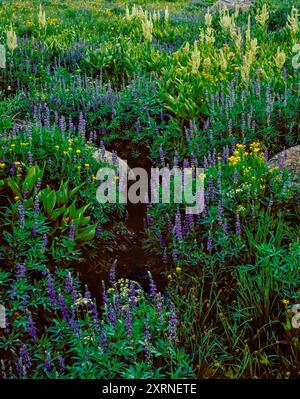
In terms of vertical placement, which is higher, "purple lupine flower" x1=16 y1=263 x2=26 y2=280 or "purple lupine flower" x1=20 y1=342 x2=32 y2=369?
"purple lupine flower" x1=16 y1=263 x2=26 y2=280

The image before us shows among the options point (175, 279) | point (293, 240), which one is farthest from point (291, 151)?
point (175, 279)

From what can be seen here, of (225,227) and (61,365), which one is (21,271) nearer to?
(61,365)

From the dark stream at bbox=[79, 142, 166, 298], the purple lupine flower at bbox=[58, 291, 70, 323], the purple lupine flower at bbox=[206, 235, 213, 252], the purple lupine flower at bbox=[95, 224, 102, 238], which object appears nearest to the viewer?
the purple lupine flower at bbox=[58, 291, 70, 323]

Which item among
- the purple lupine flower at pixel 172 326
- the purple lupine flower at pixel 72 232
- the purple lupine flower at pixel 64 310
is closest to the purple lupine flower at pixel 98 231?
the purple lupine flower at pixel 72 232

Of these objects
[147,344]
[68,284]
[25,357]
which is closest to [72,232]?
[68,284]

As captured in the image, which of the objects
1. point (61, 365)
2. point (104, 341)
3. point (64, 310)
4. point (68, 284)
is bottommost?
point (61, 365)

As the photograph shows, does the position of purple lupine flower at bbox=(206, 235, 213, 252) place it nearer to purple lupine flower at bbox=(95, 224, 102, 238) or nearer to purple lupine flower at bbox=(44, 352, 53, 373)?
purple lupine flower at bbox=(95, 224, 102, 238)

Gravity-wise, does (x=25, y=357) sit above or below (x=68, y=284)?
below

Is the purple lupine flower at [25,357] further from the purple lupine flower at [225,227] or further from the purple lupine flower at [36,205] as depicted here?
the purple lupine flower at [225,227]

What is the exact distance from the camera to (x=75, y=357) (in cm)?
300

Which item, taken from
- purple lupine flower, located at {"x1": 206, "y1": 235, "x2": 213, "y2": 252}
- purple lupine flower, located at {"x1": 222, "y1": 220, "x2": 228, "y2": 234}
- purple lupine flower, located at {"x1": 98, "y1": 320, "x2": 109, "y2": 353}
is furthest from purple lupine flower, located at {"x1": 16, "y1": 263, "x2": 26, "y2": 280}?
purple lupine flower, located at {"x1": 222, "y1": 220, "x2": 228, "y2": 234}

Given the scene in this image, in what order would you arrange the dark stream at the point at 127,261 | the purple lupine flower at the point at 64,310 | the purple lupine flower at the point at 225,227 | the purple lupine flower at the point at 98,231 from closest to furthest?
the purple lupine flower at the point at 64,310 < the purple lupine flower at the point at 225,227 < the dark stream at the point at 127,261 < the purple lupine flower at the point at 98,231

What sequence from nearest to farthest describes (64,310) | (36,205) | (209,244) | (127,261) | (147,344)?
(147,344)
(64,310)
(209,244)
(36,205)
(127,261)

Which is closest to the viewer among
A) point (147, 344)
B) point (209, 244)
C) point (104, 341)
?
point (147, 344)
